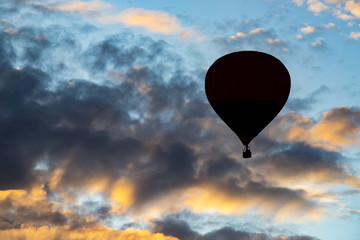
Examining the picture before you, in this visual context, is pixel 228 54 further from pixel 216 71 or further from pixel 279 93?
pixel 279 93

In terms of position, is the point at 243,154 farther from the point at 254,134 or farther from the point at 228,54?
the point at 228,54

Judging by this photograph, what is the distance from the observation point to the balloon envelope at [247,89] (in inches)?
2042

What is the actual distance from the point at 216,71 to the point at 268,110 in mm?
5259

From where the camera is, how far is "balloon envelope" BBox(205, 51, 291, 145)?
51875 millimetres

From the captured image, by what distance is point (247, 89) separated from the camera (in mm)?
51812

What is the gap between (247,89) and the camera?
170 ft

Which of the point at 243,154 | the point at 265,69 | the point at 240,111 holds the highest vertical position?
the point at 265,69

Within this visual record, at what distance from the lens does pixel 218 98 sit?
173 ft

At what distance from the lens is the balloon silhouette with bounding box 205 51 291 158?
2042 inches

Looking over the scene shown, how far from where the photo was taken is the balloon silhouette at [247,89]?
5188cm

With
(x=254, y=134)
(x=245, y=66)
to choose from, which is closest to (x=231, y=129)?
(x=254, y=134)

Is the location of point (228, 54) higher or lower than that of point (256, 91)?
higher

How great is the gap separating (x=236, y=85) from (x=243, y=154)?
18.6 ft

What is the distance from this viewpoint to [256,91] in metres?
51.9
